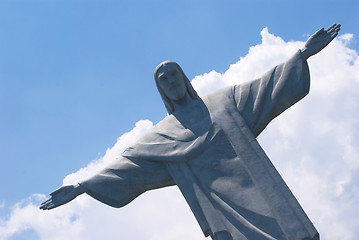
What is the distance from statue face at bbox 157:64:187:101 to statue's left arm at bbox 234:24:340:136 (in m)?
1.30

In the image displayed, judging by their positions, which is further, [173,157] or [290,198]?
[173,157]

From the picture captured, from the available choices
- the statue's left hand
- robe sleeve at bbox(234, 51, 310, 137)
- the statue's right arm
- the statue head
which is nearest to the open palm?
the statue's right arm

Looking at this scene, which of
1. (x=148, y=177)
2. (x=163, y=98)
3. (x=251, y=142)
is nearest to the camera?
(x=251, y=142)

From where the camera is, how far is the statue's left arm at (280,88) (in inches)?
344

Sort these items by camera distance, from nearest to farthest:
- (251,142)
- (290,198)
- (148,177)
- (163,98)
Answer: (290,198)
(251,142)
(148,177)
(163,98)

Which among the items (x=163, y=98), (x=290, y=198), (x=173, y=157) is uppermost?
(x=163, y=98)

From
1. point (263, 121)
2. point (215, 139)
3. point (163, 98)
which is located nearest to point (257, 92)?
point (263, 121)

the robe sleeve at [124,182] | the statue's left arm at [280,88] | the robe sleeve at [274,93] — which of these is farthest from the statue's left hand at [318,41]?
the robe sleeve at [124,182]

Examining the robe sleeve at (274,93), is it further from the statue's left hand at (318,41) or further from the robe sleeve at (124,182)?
the robe sleeve at (124,182)

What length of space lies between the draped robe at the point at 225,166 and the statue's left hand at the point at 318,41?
16 centimetres

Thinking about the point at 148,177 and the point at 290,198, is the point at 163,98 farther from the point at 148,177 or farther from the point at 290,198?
the point at 290,198

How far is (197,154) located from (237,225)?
1.54 metres

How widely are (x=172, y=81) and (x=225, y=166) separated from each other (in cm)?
216

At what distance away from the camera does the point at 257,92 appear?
29.6 feet
